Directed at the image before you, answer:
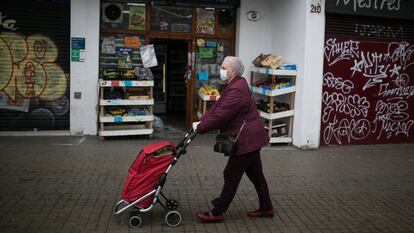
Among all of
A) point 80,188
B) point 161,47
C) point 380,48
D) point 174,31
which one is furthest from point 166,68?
point 80,188

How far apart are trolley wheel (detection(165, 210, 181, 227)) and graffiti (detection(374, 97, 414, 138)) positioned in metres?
6.66

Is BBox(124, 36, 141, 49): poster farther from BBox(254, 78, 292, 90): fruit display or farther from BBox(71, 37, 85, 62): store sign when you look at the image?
BBox(254, 78, 292, 90): fruit display

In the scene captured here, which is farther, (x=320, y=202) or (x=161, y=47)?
(x=161, y=47)

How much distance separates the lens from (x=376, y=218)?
6.14 m

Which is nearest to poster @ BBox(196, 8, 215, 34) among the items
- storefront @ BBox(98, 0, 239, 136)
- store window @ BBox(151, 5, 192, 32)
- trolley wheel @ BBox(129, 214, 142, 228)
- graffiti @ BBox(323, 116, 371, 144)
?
storefront @ BBox(98, 0, 239, 136)

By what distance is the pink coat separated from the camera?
5.49 meters


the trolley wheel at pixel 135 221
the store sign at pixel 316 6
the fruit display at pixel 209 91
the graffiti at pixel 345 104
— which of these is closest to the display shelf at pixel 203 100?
the fruit display at pixel 209 91

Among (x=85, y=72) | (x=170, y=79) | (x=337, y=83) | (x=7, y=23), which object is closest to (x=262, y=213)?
(x=337, y=83)

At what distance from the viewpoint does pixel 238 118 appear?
5.64 meters

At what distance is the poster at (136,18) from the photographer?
11.0 m

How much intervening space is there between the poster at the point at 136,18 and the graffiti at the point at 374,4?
13.4 feet

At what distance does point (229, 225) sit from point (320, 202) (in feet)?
5.14

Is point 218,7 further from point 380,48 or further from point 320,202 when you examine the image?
point 320,202

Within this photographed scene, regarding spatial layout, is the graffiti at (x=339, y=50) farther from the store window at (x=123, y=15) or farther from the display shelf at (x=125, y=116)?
the store window at (x=123, y=15)
